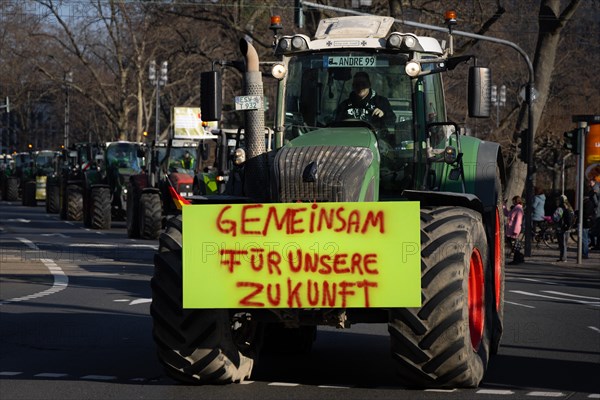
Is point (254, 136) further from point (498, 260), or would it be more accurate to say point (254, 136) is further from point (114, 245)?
point (114, 245)

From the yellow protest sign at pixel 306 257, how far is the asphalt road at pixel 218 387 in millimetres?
→ 749

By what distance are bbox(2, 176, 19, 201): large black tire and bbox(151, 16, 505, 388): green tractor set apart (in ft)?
196

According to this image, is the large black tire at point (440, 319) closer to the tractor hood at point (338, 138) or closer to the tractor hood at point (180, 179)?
the tractor hood at point (338, 138)

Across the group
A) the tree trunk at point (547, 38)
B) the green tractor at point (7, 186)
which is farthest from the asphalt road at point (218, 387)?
the green tractor at point (7, 186)

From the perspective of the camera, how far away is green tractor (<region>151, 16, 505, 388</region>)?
9477mm

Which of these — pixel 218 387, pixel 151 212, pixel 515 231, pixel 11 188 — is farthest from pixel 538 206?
pixel 11 188

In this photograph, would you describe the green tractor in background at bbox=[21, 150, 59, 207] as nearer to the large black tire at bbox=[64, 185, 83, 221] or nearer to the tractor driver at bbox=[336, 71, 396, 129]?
the large black tire at bbox=[64, 185, 83, 221]

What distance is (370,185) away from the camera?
10.3 meters

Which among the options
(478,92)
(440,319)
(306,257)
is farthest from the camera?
(478,92)

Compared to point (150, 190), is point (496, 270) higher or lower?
higher

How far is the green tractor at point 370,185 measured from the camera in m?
9.48

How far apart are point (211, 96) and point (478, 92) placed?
2286mm

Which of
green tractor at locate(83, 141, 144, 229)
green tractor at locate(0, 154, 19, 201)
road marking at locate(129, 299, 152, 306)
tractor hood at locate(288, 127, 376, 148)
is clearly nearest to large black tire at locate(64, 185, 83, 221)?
green tractor at locate(83, 141, 144, 229)

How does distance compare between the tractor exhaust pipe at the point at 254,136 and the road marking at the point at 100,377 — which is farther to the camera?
the tractor exhaust pipe at the point at 254,136
